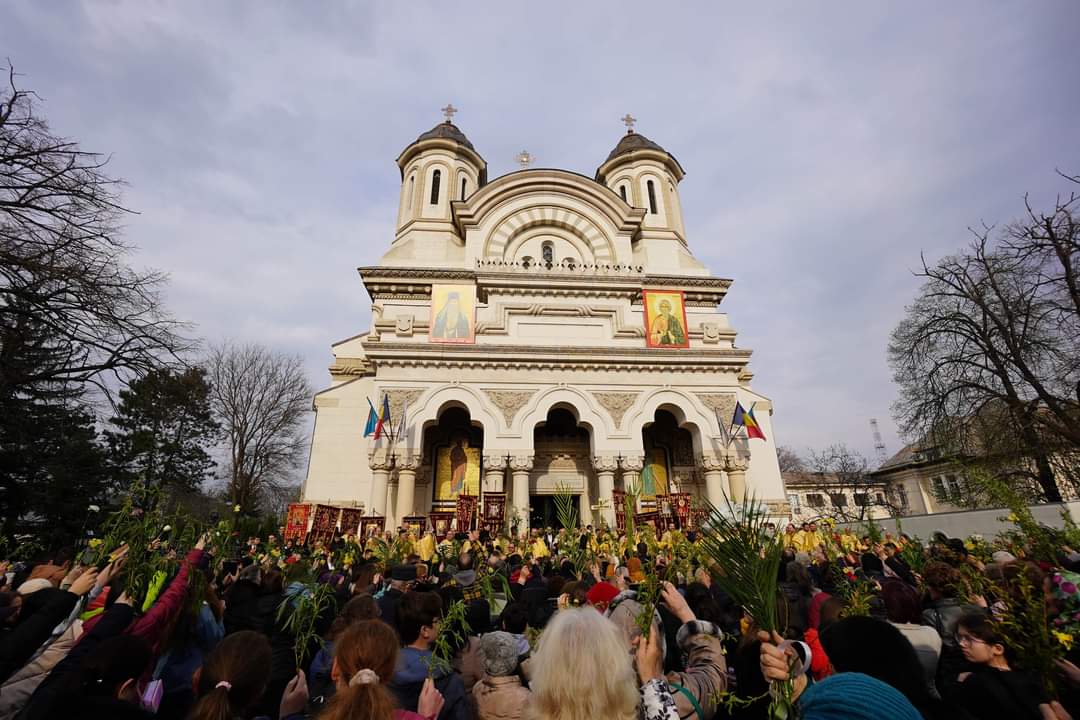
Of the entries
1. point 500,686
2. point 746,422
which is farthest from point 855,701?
point 746,422

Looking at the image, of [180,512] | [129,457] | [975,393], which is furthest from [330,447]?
[975,393]

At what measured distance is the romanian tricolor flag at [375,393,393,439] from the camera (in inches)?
649

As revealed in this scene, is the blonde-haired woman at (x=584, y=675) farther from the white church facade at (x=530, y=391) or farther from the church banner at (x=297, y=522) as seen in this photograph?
the church banner at (x=297, y=522)

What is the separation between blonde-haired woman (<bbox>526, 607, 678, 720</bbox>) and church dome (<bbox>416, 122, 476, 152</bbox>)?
100 ft

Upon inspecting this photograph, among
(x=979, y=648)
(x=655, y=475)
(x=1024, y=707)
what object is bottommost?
(x=1024, y=707)

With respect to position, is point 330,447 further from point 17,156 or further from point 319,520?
point 17,156

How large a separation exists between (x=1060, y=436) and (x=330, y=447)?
2433cm

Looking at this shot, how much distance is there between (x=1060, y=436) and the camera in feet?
46.0

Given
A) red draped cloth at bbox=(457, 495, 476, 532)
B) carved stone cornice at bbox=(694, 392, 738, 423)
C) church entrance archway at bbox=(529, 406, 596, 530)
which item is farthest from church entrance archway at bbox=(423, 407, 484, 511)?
carved stone cornice at bbox=(694, 392, 738, 423)

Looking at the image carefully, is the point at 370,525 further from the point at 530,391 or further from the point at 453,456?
the point at 530,391

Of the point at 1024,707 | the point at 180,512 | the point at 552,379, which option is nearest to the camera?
the point at 1024,707

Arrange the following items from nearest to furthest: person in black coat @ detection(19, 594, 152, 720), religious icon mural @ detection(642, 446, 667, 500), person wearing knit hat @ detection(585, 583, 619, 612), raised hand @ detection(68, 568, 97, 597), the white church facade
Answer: person in black coat @ detection(19, 594, 152, 720), raised hand @ detection(68, 568, 97, 597), person wearing knit hat @ detection(585, 583, 619, 612), the white church facade, religious icon mural @ detection(642, 446, 667, 500)

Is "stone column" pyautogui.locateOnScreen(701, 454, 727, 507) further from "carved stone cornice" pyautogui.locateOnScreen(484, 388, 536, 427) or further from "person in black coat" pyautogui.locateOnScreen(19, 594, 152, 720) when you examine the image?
"person in black coat" pyautogui.locateOnScreen(19, 594, 152, 720)

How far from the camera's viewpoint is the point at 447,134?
28.6 meters
